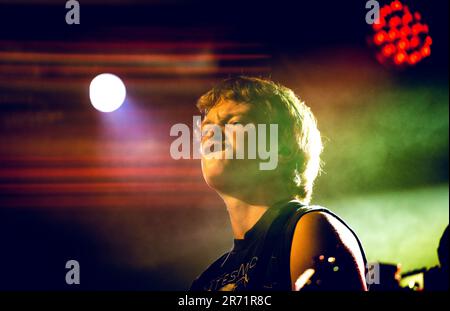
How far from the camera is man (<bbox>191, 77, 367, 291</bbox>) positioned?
1.43 meters

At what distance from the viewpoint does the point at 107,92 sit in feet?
11.1

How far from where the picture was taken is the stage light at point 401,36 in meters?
3.16

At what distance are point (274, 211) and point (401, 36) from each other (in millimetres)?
2030

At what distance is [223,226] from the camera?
344 cm

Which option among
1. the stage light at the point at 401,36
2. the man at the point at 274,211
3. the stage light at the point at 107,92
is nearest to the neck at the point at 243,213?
the man at the point at 274,211

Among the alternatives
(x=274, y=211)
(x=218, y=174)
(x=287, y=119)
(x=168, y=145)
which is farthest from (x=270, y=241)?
(x=168, y=145)

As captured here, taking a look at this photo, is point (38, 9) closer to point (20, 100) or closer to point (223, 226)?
point (20, 100)

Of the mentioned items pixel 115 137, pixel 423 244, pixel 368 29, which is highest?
pixel 368 29

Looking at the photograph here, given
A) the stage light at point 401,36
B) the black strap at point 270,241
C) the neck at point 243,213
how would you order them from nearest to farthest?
the black strap at point 270,241, the neck at point 243,213, the stage light at point 401,36

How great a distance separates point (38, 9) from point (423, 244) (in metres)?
3.35

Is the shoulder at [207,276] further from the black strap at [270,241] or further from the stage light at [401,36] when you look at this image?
the stage light at [401,36]

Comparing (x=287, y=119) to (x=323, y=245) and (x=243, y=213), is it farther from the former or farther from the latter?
(x=323, y=245)

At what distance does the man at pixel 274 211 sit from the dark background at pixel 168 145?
4.28 ft
